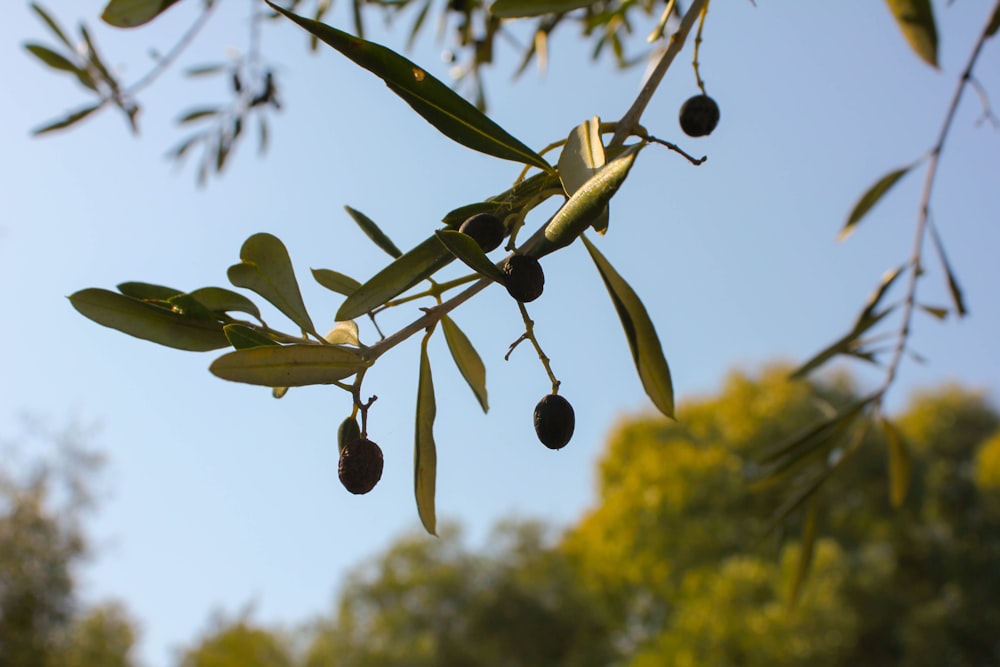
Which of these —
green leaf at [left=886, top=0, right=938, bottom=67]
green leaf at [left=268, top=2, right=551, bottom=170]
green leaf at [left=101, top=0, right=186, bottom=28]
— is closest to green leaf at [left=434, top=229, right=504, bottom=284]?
green leaf at [left=268, top=2, right=551, bottom=170]

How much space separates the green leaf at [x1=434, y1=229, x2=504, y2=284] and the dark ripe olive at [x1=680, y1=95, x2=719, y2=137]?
0.54 m

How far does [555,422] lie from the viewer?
2.76 feet

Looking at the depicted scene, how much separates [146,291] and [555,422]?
17.9 inches

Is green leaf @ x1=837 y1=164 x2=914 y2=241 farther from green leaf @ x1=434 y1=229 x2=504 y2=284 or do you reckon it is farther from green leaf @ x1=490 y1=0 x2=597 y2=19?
green leaf @ x1=434 y1=229 x2=504 y2=284

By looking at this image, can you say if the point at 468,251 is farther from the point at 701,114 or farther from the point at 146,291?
the point at 701,114

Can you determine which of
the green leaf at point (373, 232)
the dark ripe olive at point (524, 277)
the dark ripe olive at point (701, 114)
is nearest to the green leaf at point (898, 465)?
the dark ripe olive at point (701, 114)

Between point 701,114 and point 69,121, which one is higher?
point 69,121

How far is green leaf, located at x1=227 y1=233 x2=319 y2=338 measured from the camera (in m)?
0.86

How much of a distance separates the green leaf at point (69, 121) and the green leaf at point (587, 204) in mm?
1669

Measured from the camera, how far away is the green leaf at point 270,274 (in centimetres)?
86

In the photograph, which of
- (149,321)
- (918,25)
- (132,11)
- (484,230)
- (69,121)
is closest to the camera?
(484,230)

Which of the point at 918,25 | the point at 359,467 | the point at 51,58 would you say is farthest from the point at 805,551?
the point at 51,58

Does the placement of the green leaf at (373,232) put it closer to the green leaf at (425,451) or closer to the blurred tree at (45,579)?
the green leaf at (425,451)

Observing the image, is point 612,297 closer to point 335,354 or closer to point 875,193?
point 335,354
